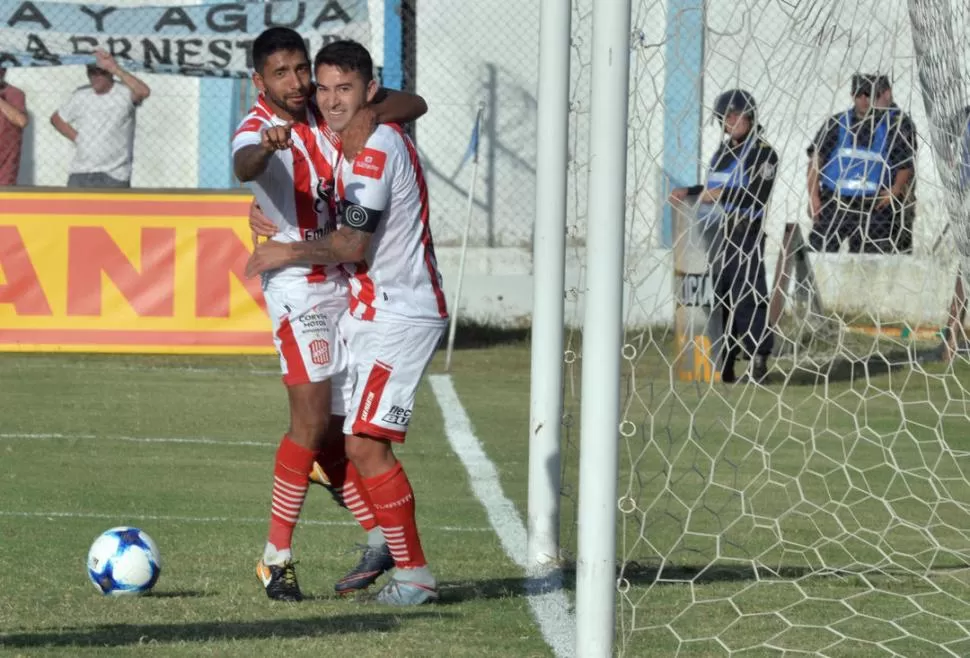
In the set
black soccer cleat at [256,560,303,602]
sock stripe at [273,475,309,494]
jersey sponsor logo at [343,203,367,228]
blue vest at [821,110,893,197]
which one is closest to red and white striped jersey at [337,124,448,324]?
jersey sponsor logo at [343,203,367,228]

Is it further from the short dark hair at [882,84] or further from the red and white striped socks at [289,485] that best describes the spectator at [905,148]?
the red and white striped socks at [289,485]

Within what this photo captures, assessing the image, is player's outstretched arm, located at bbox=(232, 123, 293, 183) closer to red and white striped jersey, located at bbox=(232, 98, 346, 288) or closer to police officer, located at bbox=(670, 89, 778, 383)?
red and white striped jersey, located at bbox=(232, 98, 346, 288)

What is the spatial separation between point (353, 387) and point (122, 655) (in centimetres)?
145

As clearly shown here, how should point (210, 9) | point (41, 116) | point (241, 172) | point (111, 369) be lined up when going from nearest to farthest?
point (241, 172) < point (111, 369) < point (210, 9) < point (41, 116)

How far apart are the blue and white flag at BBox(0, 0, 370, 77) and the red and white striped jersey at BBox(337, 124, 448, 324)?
8.86m

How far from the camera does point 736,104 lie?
6508 mm

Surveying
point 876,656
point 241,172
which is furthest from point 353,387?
point 876,656

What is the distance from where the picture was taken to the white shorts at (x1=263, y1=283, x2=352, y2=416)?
235 inches

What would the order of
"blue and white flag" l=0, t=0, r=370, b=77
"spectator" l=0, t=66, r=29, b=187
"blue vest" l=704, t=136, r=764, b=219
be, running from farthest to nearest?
"spectator" l=0, t=66, r=29, b=187
"blue and white flag" l=0, t=0, r=370, b=77
"blue vest" l=704, t=136, r=764, b=219

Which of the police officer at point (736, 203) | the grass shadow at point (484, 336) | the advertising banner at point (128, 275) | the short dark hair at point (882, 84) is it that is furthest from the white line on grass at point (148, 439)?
the grass shadow at point (484, 336)

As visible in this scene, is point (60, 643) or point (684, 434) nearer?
point (60, 643)

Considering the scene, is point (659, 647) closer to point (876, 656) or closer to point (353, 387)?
point (876, 656)

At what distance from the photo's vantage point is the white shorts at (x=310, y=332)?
235 inches

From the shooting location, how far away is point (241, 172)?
5.71m
